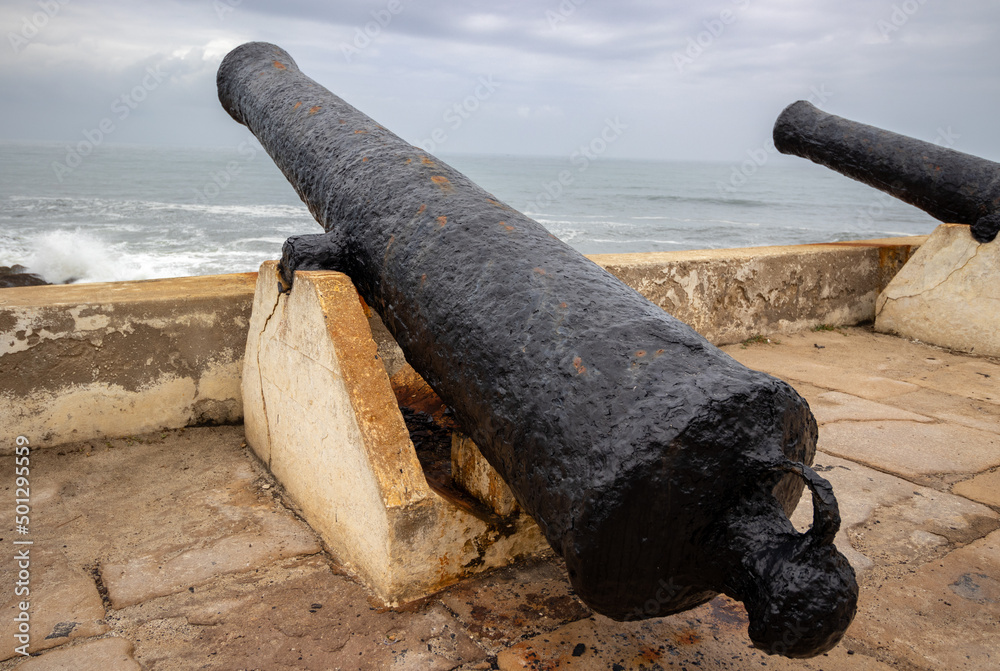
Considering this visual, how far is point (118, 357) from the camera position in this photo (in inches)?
123

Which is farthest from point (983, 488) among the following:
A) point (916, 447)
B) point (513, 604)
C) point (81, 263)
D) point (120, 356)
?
point (81, 263)

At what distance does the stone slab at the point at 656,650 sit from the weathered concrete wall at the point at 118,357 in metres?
2.12

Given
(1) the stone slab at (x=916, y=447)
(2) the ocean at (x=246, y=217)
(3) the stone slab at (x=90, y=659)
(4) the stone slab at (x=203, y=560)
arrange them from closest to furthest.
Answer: (3) the stone slab at (x=90, y=659) → (4) the stone slab at (x=203, y=560) → (1) the stone slab at (x=916, y=447) → (2) the ocean at (x=246, y=217)

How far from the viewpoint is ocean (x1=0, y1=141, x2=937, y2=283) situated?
17.1m

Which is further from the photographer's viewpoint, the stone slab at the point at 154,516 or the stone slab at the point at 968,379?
the stone slab at the point at 968,379

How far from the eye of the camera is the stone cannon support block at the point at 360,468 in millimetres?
2045

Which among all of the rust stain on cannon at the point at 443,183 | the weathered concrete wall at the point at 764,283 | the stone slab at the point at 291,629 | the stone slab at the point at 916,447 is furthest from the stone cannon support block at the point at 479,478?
the weathered concrete wall at the point at 764,283

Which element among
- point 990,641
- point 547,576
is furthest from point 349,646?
point 990,641

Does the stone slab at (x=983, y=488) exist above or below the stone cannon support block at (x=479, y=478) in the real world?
below

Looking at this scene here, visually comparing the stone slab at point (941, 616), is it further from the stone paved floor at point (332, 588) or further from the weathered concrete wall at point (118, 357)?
the weathered concrete wall at point (118, 357)

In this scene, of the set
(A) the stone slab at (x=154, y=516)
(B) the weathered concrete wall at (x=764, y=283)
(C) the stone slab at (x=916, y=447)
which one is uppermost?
(B) the weathered concrete wall at (x=764, y=283)

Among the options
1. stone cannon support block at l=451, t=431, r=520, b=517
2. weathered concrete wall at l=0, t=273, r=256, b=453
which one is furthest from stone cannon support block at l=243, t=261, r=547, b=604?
weathered concrete wall at l=0, t=273, r=256, b=453

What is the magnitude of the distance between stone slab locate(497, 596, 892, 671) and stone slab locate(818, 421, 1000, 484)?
154 centimetres

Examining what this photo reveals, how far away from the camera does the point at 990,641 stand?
78.2 inches
